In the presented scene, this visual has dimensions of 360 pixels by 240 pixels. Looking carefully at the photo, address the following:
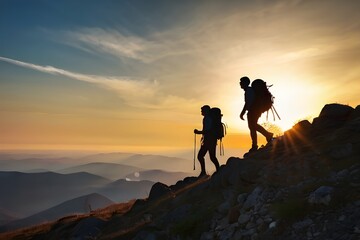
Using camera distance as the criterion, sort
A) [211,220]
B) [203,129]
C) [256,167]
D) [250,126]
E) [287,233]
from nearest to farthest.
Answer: [287,233] → [211,220] → [256,167] → [250,126] → [203,129]

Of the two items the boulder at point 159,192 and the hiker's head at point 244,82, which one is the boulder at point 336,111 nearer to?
the hiker's head at point 244,82

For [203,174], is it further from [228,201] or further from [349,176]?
[349,176]

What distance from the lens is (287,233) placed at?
26.1ft

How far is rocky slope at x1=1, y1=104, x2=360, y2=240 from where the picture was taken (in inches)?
313

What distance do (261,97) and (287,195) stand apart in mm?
7191

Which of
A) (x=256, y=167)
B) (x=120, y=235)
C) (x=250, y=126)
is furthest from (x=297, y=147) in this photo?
(x=120, y=235)

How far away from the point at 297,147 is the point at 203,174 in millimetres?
9351

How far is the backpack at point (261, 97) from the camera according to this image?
51.8 ft

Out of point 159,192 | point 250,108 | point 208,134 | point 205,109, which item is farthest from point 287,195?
point 159,192

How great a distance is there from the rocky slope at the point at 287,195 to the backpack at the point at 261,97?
1651mm

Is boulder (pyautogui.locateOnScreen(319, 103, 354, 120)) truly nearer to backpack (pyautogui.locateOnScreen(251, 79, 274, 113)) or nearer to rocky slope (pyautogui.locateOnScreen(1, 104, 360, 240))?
rocky slope (pyautogui.locateOnScreen(1, 104, 360, 240))

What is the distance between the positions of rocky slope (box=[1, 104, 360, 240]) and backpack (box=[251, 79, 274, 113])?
65.0 inches

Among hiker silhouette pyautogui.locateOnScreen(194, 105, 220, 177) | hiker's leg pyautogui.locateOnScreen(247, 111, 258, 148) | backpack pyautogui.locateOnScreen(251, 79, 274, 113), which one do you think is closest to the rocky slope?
hiker's leg pyautogui.locateOnScreen(247, 111, 258, 148)

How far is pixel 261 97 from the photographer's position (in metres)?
15.8
